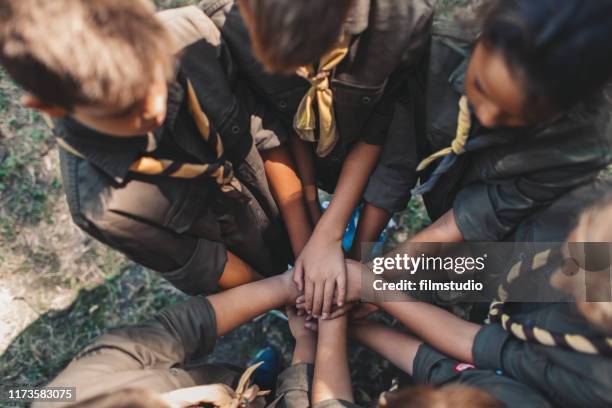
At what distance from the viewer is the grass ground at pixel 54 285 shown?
6.39 feet

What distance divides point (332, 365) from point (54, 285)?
1.20 meters

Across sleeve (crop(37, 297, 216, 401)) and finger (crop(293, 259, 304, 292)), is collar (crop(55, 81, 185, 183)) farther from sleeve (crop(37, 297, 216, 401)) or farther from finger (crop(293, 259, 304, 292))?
finger (crop(293, 259, 304, 292))

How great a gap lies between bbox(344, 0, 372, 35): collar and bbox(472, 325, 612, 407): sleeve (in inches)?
32.8

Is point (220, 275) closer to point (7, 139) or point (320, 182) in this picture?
point (320, 182)

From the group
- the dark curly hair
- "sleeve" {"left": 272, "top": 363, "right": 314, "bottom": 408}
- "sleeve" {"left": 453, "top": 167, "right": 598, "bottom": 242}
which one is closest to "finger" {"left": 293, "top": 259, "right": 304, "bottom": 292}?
"sleeve" {"left": 272, "top": 363, "right": 314, "bottom": 408}

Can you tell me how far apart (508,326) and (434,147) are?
1.65 feet

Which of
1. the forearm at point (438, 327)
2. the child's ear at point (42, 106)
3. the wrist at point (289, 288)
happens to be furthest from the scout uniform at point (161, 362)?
the child's ear at point (42, 106)

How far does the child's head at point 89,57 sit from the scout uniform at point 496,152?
64cm

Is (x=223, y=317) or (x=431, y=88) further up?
(x=431, y=88)

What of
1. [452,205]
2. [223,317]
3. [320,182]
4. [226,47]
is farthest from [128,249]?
[452,205]

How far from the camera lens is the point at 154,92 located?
40.1 inches

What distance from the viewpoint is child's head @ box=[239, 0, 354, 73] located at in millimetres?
940

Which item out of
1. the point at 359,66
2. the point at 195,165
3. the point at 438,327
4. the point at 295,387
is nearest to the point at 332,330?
the point at 295,387

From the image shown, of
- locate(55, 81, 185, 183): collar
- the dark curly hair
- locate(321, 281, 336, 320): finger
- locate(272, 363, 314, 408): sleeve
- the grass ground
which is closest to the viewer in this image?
the dark curly hair
